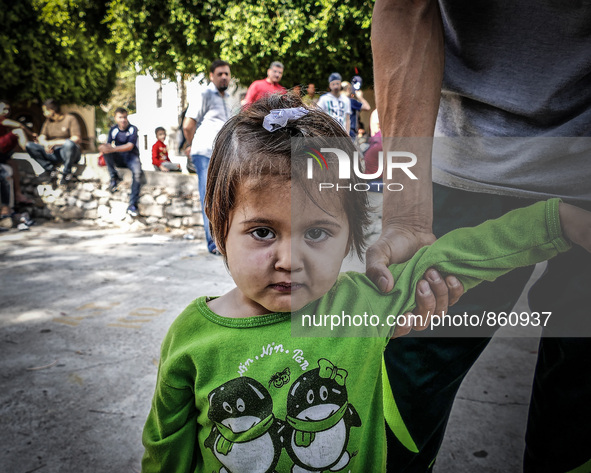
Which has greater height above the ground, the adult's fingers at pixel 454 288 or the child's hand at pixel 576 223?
the child's hand at pixel 576 223

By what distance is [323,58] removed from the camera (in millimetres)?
11148

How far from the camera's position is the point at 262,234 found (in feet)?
2.60

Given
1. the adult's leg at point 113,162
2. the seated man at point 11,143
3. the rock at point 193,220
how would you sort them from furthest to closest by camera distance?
1. the adult's leg at point 113,162
2. the seated man at point 11,143
3. the rock at point 193,220

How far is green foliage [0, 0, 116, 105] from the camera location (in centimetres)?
1202

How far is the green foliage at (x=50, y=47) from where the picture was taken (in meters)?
12.0

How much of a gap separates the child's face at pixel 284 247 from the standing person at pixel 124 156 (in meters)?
6.16

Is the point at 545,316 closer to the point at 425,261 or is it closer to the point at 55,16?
the point at 425,261

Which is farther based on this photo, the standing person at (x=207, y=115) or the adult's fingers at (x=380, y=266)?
the standing person at (x=207, y=115)

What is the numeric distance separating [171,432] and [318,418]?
29 centimetres

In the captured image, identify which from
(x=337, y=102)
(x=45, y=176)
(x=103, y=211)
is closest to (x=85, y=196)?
(x=103, y=211)

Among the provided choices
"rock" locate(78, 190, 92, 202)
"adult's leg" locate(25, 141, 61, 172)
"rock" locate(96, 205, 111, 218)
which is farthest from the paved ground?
"adult's leg" locate(25, 141, 61, 172)

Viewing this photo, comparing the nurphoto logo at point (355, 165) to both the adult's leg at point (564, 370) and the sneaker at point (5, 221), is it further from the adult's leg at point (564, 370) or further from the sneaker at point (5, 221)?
the sneaker at point (5, 221)

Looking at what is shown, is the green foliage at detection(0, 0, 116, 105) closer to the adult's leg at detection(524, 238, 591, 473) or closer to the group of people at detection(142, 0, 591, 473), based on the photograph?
the group of people at detection(142, 0, 591, 473)

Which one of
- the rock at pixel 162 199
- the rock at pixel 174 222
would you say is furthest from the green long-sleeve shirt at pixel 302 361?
the rock at pixel 162 199
